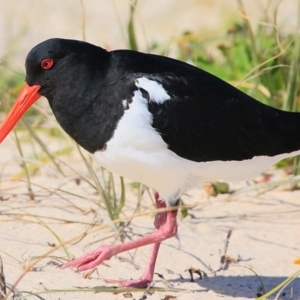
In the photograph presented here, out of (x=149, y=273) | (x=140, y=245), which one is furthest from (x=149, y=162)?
(x=149, y=273)

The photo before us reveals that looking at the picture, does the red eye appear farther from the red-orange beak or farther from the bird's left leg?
the bird's left leg

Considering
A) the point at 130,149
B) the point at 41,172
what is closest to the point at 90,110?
the point at 130,149

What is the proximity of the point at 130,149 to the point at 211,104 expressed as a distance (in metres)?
0.59

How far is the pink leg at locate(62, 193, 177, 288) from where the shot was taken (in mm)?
4355

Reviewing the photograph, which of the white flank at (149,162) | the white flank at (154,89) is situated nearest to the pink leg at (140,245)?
the white flank at (149,162)

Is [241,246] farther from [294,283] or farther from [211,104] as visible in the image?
[211,104]

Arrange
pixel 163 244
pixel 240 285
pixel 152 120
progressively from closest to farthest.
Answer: pixel 152 120 < pixel 240 285 < pixel 163 244

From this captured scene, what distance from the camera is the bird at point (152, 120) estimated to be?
4.24m

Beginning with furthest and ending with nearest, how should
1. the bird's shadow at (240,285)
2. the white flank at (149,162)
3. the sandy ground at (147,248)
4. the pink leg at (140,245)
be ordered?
1. the bird's shadow at (240,285)
2. the sandy ground at (147,248)
3. the pink leg at (140,245)
4. the white flank at (149,162)

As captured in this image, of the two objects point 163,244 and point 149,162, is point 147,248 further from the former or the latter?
point 149,162

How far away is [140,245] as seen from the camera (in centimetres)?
452

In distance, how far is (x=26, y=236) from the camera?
16.4ft

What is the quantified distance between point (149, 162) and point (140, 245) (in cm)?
52

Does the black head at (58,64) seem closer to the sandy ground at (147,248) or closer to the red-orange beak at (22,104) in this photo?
the red-orange beak at (22,104)
